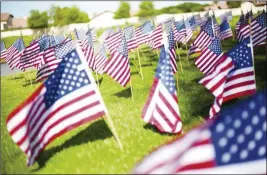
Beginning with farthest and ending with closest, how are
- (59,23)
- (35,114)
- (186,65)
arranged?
(59,23)
(186,65)
(35,114)

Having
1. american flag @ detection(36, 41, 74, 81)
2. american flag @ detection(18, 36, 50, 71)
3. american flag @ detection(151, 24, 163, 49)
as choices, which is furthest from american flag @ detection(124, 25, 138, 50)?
american flag @ detection(18, 36, 50, 71)

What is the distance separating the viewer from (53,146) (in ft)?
32.9

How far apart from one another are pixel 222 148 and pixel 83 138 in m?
6.37

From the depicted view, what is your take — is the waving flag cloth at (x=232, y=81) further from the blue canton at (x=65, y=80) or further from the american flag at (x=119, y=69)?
the american flag at (x=119, y=69)

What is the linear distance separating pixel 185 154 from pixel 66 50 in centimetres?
1387

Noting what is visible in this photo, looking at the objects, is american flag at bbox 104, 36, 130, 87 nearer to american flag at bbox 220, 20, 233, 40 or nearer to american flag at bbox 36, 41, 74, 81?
american flag at bbox 36, 41, 74, 81

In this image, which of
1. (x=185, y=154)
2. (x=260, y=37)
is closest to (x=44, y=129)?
(x=185, y=154)

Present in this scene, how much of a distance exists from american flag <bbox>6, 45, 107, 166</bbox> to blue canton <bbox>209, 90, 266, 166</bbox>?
4269 mm

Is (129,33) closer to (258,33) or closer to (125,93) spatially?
(125,93)

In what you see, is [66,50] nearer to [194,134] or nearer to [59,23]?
[194,134]

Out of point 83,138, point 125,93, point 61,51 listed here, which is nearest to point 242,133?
point 83,138

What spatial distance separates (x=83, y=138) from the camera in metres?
10.3

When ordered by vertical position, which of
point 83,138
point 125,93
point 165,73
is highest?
point 165,73

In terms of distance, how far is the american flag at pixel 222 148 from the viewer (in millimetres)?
4586
